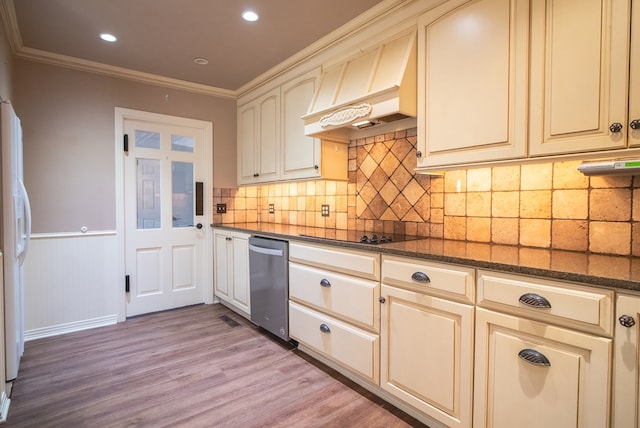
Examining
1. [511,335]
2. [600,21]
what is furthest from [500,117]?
[511,335]

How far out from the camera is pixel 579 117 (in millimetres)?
1375

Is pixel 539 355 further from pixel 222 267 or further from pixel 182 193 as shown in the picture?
pixel 182 193

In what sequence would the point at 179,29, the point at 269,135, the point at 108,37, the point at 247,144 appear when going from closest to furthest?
the point at 179,29
the point at 108,37
the point at 269,135
the point at 247,144

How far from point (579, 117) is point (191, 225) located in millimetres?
3509

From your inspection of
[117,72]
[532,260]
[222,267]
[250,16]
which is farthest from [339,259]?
[117,72]

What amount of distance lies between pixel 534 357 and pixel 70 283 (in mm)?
3609

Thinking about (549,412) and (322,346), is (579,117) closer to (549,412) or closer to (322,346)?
(549,412)

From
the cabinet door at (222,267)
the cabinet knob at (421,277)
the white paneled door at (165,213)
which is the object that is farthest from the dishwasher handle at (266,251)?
the cabinet knob at (421,277)

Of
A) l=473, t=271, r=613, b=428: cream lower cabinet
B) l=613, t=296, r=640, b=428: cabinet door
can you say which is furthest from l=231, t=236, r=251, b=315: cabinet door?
l=613, t=296, r=640, b=428: cabinet door

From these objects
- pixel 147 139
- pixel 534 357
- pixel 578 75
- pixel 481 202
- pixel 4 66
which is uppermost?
pixel 4 66

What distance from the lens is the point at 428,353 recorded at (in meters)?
1.63

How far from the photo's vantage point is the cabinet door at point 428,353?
149 centimetres

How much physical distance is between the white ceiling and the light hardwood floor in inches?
97.8

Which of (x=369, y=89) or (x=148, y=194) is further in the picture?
(x=148, y=194)
